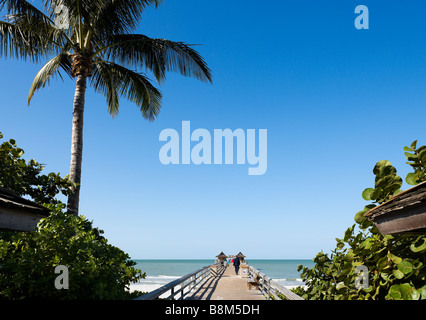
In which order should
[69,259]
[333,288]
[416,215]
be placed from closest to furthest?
[416,215], [333,288], [69,259]

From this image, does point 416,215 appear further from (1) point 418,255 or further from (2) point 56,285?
(2) point 56,285

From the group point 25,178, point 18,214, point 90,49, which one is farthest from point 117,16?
point 18,214

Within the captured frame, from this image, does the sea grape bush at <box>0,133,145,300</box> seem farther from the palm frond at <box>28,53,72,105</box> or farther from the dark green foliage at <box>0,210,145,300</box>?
the palm frond at <box>28,53,72,105</box>

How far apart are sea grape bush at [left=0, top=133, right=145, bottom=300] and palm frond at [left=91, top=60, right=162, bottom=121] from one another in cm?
594

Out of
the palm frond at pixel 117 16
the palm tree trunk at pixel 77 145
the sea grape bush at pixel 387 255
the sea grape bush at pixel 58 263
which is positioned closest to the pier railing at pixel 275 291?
the sea grape bush at pixel 387 255

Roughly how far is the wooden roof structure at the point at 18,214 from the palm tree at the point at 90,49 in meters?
7.08

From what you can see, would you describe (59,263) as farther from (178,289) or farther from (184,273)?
(184,273)

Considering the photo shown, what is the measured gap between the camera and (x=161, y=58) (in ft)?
40.4

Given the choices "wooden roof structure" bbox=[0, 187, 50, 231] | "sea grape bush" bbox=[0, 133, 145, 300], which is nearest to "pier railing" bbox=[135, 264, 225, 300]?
"sea grape bush" bbox=[0, 133, 145, 300]

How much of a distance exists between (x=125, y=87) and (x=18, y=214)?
423 inches

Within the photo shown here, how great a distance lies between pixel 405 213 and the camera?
8.11 feet

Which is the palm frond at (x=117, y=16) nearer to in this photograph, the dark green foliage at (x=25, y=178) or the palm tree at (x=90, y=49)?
the palm tree at (x=90, y=49)

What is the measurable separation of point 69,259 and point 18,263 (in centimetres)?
107
